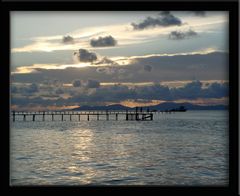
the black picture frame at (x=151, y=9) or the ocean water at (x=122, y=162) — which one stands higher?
the black picture frame at (x=151, y=9)

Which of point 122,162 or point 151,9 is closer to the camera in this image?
point 151,9

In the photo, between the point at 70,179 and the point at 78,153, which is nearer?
the point at 70,179

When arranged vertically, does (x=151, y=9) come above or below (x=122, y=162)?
above

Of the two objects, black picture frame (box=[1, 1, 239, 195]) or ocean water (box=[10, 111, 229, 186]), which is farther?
ocean water (box=[10, 111, 229, 186])

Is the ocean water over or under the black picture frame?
under

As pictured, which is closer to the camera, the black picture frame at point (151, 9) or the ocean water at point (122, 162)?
the black picture frame at point (151, 9)

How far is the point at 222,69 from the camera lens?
2.92m

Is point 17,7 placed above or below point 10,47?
above
